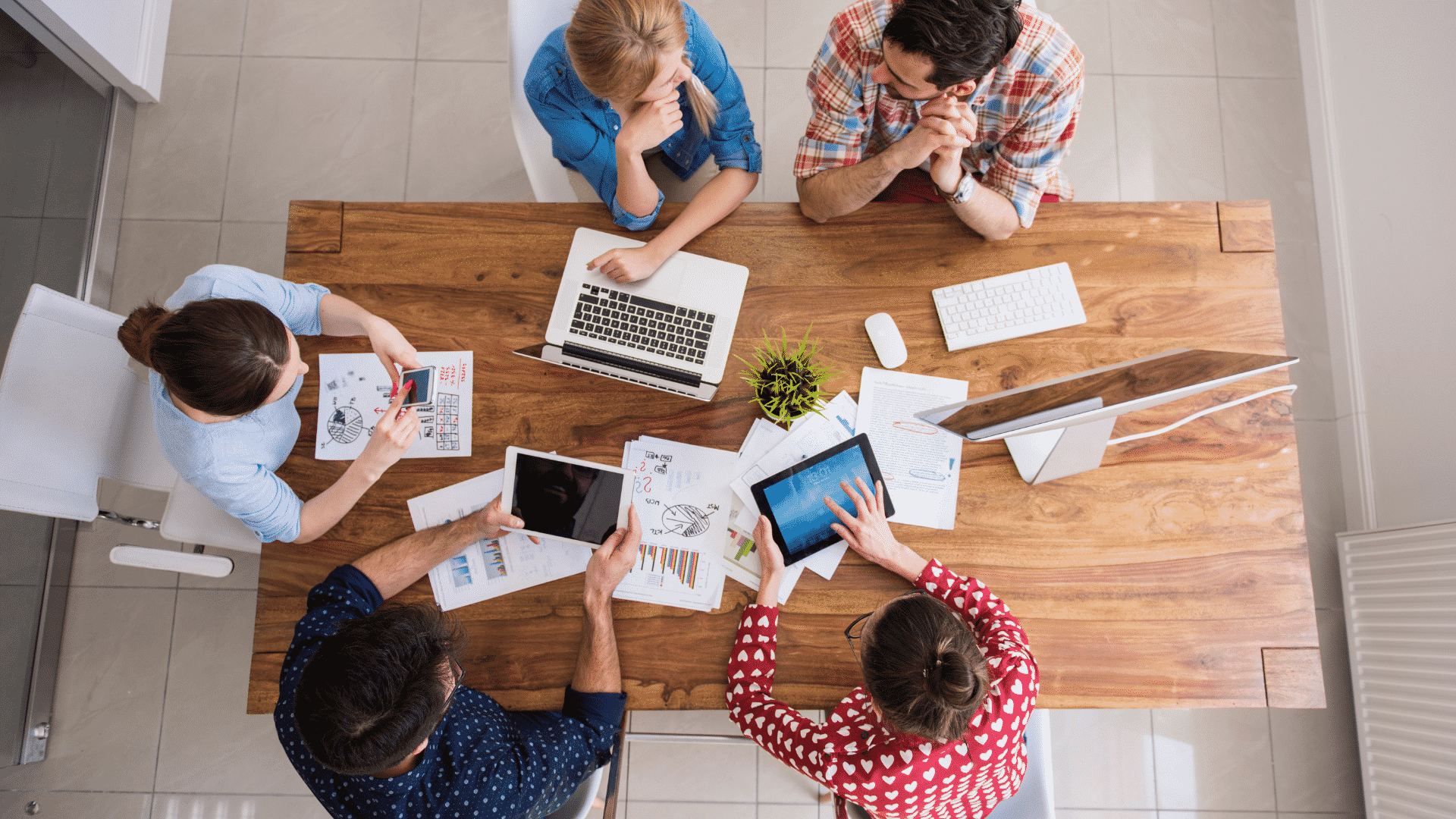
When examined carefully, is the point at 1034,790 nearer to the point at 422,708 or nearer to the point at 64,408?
the point at 422,708

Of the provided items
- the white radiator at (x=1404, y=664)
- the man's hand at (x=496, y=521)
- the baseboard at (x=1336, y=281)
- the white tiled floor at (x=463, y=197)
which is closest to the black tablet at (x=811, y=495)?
the man's hand at (x=496, y=521)

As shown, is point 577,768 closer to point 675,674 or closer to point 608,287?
point 675,674

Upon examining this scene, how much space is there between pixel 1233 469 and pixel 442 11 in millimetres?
2836

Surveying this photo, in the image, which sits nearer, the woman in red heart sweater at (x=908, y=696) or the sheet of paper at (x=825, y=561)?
the woman in red heart sweater at (x=908, y=696)

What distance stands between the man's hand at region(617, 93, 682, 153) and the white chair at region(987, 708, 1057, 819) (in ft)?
5.02

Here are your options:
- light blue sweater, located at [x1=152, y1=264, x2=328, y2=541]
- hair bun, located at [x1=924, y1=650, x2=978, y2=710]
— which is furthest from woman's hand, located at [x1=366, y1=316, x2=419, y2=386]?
hair bun, located at [x1=924, y1=650, x2=978, y2=710]

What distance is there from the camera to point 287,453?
1.55m

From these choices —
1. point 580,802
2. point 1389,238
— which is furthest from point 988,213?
point 1389,238

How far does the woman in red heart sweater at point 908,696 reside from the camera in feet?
3.98

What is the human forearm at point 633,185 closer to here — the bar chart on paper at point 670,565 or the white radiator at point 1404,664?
the bar chart on paper at point 670,565

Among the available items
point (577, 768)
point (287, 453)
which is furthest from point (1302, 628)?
point (287, 453)

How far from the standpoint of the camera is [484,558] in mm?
1523

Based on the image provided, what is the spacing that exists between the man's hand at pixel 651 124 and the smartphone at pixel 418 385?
25.0 inches

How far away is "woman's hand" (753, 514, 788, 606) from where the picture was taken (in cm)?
147
